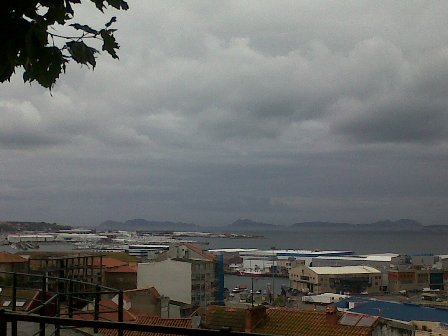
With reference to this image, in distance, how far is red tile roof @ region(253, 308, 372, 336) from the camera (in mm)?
18500

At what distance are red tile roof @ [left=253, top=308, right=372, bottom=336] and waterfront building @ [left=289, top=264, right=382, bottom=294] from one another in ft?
203

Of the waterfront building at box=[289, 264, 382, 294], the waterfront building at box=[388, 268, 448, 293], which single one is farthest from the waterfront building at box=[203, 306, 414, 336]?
the waterfront building at box=[388, 268, 448, 293]

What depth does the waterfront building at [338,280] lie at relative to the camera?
82.2 meters

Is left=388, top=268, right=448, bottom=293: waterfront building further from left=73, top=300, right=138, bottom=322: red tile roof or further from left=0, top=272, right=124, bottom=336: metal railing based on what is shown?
left=0, top=272, right=124, bottom=336: metal railing

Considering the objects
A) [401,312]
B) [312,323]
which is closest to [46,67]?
[312,323]

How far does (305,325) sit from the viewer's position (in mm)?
19688

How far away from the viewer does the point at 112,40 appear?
3.40 m

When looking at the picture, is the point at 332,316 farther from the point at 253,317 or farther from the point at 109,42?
the point at 109,42

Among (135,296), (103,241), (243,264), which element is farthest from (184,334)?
(103,241)

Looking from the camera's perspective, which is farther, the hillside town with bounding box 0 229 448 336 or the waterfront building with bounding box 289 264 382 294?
the waterfront building with bounding box 289 264 382 294

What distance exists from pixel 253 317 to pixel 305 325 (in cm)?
183

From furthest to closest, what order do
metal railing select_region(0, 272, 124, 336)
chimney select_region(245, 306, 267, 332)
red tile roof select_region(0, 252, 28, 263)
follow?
red tile roof select_region(0, 252, 28, 263) → chimney select_region(245, 306, 267, 332) → metal railing select_region(0, 272, 124, 336)

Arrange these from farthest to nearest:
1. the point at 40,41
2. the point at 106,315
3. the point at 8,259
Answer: the point at 8,259, the point at 106,315, the point at 40,41

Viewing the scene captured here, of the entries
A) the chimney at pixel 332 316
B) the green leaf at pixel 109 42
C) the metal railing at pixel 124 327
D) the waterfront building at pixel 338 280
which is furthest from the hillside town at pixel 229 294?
the green leaf at pixel 109 42
